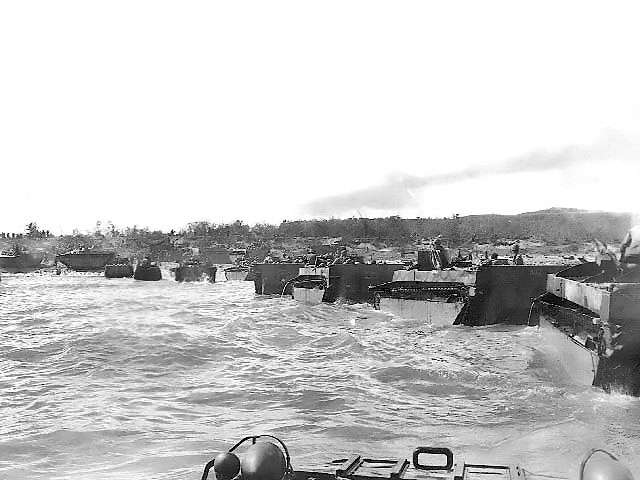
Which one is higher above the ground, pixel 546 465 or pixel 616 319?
pixel 616 319

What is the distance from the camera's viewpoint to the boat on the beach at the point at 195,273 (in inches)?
2810

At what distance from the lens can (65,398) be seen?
1416cm

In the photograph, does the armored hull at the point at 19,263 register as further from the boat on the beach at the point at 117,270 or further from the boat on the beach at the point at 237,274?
the boat on the beach at the point at 237,274

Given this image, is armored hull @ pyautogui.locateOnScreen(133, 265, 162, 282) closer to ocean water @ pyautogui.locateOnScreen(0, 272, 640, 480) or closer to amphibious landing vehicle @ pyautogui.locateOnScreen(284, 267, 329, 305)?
amphibious landing vehicle @ pyautogui.locateOnScreen(284, 267, 329, 305)

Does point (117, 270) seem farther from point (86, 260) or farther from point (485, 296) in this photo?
point (485, 296)

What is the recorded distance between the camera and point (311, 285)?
38188mm

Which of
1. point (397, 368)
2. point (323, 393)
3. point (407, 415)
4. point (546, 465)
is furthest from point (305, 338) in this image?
point (546, 465)

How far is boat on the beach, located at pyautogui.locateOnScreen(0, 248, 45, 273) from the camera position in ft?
321

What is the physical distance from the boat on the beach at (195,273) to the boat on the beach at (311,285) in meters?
32.8

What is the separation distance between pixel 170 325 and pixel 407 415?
59.8 ft

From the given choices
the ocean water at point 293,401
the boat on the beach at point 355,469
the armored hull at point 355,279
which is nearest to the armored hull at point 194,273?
the armored hull at point 355,279

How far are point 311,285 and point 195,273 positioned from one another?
3626 centimetres

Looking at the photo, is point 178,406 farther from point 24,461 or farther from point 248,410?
point 24,461

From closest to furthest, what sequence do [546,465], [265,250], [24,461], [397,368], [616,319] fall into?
[546,465] → [24,461] → [616,319] → [397,368] → [265,250]
